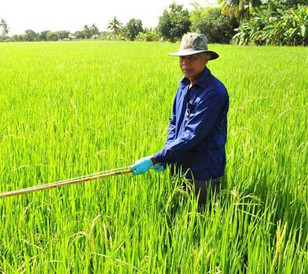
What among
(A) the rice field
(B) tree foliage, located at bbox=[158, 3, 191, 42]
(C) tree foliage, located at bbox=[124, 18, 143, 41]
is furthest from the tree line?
(A) the rice field

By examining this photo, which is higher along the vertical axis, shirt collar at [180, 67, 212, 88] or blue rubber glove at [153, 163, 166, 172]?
shirt collar at [180, 67, 212, 88]

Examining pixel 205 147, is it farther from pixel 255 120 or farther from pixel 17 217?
pixel 255 120

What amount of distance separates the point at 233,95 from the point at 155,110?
1246 millimetres

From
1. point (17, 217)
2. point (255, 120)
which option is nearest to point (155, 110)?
point (255, 120)

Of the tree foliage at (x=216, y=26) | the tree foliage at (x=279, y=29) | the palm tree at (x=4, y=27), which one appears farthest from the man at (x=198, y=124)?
the palm tree at (x=4, y=27)

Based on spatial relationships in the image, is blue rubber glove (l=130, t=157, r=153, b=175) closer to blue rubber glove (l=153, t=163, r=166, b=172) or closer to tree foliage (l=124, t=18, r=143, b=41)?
blue rubber glove (l=153, t=163, r=166, b=172)

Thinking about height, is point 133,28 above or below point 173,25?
above

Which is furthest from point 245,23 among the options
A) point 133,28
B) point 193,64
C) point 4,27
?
point 4,27

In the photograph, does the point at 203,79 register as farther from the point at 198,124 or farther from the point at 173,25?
the point at 173,25

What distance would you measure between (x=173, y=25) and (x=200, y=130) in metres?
33.3

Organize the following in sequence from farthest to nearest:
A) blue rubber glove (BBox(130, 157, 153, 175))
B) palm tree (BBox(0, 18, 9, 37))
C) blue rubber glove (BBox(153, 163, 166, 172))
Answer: palm tree (BBox(0, 18, 9, 37)) → blue rubber glove (BBox(153, 163, 166, 172)) → blue rubber glove (BBox(130, 157, 153, 175))

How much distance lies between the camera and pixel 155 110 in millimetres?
3283

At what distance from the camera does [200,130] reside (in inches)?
61.9

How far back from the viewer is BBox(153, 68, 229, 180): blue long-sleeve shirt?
1.58m
